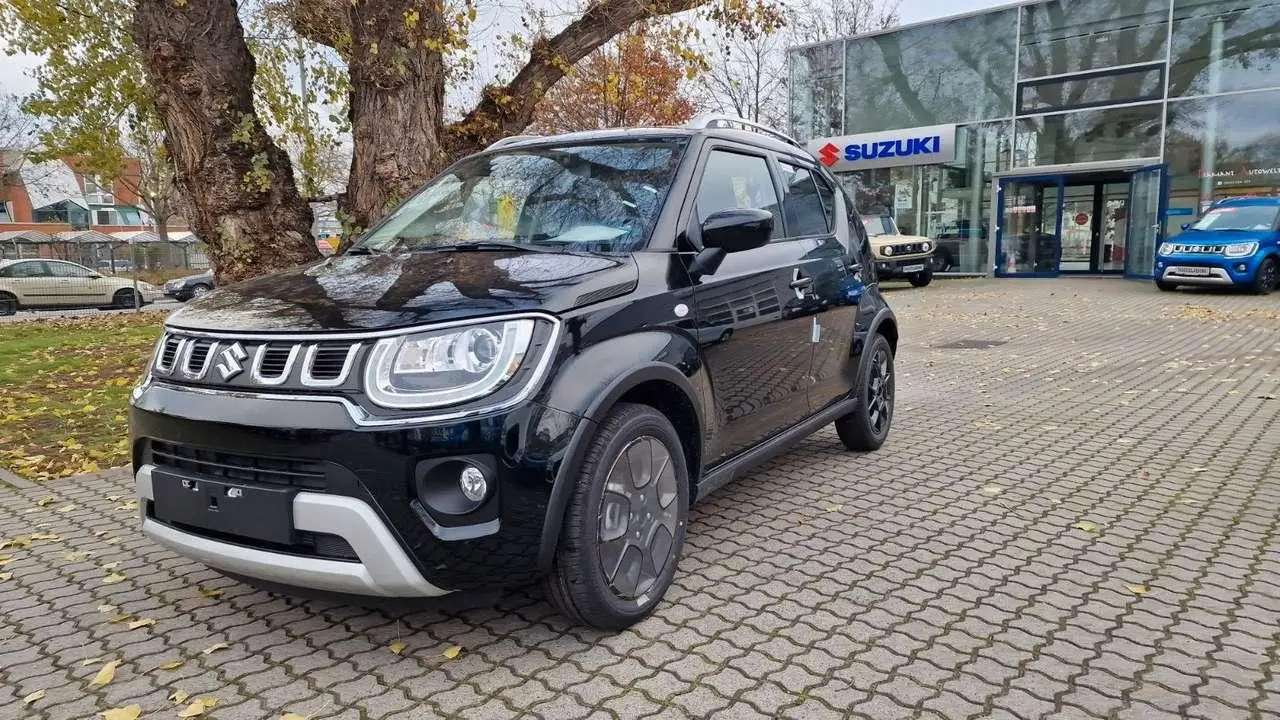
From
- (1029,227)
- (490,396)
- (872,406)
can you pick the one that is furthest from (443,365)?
(1029,227)

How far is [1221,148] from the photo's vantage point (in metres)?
18.7

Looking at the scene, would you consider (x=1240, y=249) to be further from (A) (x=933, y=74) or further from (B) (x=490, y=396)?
(B) (x=490, y=396)

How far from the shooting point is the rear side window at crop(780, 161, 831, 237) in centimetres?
424

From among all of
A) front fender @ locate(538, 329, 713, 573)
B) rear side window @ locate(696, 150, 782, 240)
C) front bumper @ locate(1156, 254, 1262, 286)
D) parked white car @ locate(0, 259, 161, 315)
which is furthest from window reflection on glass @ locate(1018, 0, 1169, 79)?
parked white car @ locate(0, 259, 161, 315)

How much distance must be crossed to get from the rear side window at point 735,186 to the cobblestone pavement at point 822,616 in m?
1.51

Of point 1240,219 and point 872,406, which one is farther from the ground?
point 1240,219

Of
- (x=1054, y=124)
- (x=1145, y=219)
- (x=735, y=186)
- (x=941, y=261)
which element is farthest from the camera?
(x=941, y=261)

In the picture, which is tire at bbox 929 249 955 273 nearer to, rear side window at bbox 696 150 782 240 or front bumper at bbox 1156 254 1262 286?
front bumper at bbox 1156 254 1262 286

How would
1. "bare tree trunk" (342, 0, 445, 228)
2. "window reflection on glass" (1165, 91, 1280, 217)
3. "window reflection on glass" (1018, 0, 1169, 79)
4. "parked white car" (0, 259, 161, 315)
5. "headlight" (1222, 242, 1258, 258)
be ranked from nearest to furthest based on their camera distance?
"bare tree trunk" (342, 0, 445, 228), "headlight" (1222, 242, 1258, 258), "window reflection on glass" (1165, 91, 1280, 217), "window reflection on glass" (1018, 0, 1169, 79), "parked white car" (0, 259, 161, 315)

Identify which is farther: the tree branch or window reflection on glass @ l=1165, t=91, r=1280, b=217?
window reflection on glass @ l=1165, t=91, r=1280, b=217

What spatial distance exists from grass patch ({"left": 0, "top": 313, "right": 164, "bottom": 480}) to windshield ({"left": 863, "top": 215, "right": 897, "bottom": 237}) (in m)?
14.9

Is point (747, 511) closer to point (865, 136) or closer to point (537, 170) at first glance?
point (537, 170)

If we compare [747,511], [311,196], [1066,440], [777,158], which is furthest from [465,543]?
[311,196]

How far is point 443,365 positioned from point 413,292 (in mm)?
351
